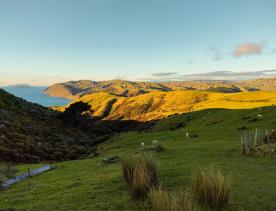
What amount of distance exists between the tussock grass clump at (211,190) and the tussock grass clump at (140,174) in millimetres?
1691

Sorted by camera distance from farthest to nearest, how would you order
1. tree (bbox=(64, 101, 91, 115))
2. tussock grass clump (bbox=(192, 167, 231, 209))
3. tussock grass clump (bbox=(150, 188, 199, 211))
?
1. tree (bbox=(64, 101, 91, 115))
2. tussock grass clump (bbox=(192, 167, 231, 209))
3. tussock grass clump (bbox=(150, 188, 199, 211))

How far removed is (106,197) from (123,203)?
4.63 feet

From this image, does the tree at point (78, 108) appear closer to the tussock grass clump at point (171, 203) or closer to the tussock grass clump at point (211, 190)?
the tussock grass clump at point (211, 190)

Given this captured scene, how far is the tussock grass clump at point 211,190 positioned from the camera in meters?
9.87

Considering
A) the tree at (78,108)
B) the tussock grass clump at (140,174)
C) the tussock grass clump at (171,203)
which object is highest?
the tussock grass clump at (171,203)

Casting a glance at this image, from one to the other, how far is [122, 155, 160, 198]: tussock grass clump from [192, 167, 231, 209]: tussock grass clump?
169 centimetres

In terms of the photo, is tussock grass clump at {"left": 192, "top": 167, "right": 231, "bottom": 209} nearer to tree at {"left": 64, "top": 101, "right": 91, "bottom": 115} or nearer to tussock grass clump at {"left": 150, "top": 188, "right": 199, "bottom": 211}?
tussock grass clump at {"left": 150, "top": 188, "right": 199, "bottom": 211}

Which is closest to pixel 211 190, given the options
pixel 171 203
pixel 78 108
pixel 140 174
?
pixel 140 174

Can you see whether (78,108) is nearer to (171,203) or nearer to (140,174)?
(140,174)

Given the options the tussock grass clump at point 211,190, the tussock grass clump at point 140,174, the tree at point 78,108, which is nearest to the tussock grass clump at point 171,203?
the tussock grass clump at point 211,190

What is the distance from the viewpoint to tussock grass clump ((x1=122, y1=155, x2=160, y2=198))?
11.2 meters

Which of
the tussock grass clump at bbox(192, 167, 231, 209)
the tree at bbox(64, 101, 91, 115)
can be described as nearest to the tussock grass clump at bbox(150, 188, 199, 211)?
the tussock grass clump at bbox(192, 167, 231, 209)

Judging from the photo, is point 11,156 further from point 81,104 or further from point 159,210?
point 81,104

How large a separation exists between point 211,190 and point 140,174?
259cm
